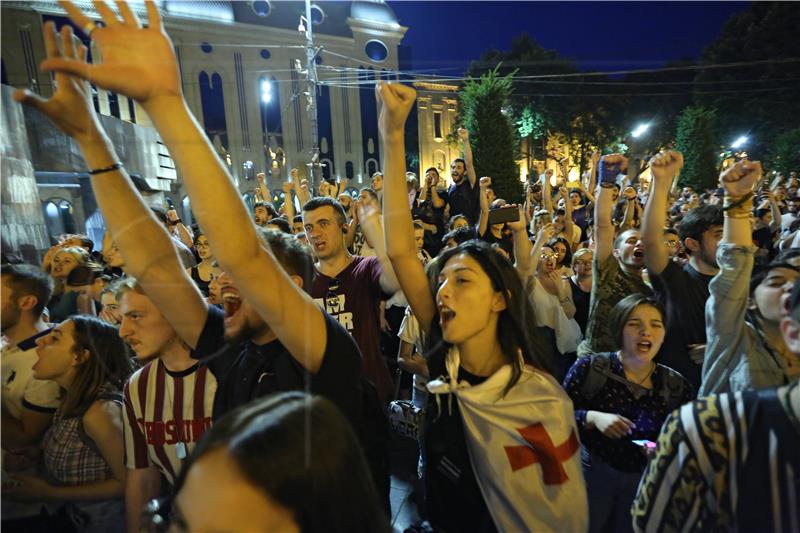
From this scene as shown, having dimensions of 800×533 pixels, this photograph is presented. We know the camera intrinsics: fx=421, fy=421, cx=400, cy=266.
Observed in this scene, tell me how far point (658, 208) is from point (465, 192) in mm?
4953

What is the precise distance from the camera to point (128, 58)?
3.18 ft

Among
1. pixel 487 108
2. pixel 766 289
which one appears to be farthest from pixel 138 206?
pixel 487 108

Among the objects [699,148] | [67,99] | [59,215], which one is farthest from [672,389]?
[699,148]

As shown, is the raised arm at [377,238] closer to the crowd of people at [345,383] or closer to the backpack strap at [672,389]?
the crowd of people at [345,383]

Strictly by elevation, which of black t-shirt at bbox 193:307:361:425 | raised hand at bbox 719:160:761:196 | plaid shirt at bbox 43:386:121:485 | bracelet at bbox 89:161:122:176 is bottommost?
plaid shirt at bbox 43:386:121:485

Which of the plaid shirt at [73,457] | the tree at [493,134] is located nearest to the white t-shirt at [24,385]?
the plaid shirt at [73,457]

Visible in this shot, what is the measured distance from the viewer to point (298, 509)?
0.83m

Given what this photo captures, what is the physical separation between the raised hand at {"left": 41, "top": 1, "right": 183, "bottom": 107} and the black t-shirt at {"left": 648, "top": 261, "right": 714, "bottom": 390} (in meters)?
2.66

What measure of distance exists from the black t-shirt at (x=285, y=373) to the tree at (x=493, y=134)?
41.6 feet

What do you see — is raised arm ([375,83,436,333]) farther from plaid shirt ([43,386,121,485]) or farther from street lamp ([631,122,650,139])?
street lamp ([631,122,650,139])

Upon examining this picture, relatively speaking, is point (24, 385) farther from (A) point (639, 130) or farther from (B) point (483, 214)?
(A) point (639, 130)

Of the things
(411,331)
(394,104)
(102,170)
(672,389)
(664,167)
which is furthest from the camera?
(411,331)

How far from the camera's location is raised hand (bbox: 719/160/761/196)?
181 centimetres

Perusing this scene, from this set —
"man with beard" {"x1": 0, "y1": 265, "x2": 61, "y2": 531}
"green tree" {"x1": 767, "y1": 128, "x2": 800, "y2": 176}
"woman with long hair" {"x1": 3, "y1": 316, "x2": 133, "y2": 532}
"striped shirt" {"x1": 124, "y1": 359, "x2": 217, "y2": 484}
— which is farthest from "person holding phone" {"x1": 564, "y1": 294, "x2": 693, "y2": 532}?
"green tree" {"x1": 767, "y1": 128, "x2": 800, "y2": 176}
